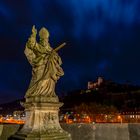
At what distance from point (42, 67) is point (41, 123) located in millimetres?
1601

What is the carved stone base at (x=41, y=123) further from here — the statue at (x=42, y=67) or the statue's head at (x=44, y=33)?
the statue's head at (x=44, y=33)

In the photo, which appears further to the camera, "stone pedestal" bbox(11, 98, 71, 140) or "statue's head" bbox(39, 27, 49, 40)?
"statue's head" bbox(39, 27, 49, 40)

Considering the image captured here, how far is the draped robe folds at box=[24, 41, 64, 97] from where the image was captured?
852 centimetres

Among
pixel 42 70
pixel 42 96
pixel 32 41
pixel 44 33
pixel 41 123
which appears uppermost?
pixel 44 33

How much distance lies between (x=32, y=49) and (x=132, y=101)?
118 metres

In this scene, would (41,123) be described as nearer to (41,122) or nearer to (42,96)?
(41,122)

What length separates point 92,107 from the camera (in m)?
79.9

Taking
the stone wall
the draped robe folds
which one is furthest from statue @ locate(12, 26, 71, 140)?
the stone wall

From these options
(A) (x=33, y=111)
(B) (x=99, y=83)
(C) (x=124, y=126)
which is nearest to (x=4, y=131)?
(A) (x=33, y=111)

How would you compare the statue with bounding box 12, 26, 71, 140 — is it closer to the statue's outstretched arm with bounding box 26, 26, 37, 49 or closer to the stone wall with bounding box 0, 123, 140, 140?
the statue's outstretched arm with bounding box 26, 26, 37, 49

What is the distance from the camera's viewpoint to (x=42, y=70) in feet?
28.4

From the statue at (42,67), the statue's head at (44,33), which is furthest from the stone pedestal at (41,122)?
the statue's head at (44,33)

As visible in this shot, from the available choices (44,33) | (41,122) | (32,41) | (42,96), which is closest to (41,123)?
(41,122)

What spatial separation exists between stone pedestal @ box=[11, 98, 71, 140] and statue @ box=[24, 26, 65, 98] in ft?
1.07
